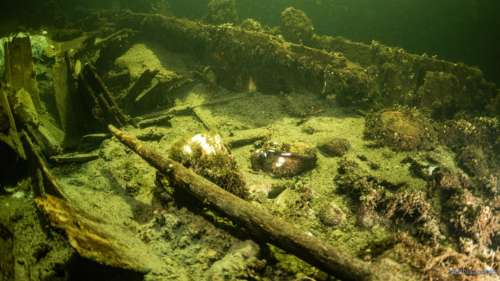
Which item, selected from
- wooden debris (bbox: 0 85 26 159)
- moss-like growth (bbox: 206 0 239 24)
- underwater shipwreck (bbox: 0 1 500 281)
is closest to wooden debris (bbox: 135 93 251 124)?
underwater shipwreck (bbox: 0 1 500 281)

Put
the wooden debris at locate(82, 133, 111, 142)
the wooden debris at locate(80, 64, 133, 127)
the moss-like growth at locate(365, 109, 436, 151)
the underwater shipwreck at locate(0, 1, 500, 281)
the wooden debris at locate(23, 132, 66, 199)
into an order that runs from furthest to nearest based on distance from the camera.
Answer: the moss-like growth at locate(365, 109, 436, 151) < the wooden debris at locate(80, 64, 133, 127) < the wooden debris at locate(82, 133, 111, 142) < the wooden debris at locate(23, 132, 66, 199) < the underwater shipwreck at locate(0, 1, 500, 281)

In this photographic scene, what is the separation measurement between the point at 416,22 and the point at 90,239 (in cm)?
1747

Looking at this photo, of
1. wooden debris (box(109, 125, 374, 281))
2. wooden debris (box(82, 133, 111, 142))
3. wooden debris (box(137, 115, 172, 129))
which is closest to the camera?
wooden debris (box(109, 125, 374, 281))

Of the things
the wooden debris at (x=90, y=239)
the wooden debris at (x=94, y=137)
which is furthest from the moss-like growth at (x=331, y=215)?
the wooden debris at (x=94, y=137)

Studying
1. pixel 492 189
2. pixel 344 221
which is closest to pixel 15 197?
pixel 344 221

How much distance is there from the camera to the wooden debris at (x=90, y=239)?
2.99m

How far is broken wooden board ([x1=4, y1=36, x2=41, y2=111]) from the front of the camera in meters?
6.09

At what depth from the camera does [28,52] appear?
6492 mm

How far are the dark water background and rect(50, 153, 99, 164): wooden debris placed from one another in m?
10.5

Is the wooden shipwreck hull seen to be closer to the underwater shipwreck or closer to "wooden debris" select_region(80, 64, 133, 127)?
the underwater shipwreck

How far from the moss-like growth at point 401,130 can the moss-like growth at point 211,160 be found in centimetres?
414

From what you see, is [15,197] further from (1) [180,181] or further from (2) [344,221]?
(2) [344,221]

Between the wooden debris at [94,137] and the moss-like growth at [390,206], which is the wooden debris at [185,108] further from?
the moss-like growth at [390,206]

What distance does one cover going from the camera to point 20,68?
626 cm
